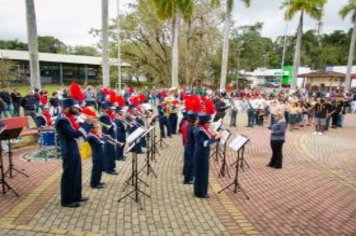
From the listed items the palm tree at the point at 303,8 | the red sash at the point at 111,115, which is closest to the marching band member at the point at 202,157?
the red sash at the point at 111,115

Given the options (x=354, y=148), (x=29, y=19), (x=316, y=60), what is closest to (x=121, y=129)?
(x=29, y=19)

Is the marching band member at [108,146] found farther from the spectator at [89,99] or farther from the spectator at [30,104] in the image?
the spectator at [30,104]

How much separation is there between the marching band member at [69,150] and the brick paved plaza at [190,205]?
33 cm

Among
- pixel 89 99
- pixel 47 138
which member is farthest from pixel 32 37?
pixel 47 138

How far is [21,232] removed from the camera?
571 cm

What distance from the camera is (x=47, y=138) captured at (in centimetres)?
1059

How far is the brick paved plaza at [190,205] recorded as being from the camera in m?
6.03

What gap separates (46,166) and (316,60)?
7417 centimetres

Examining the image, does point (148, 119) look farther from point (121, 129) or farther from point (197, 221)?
point (197, 221)

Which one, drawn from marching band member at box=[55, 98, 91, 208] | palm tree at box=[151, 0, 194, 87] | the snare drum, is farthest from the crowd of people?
palm tree at box=[151, 0, 194, 87]

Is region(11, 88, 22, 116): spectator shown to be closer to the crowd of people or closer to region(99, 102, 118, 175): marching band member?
the crowd of people

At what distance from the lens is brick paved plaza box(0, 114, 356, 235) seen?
19.8ft

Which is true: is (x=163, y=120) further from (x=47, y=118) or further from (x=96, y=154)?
(x=96, y=154)

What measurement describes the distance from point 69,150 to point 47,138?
440cm
